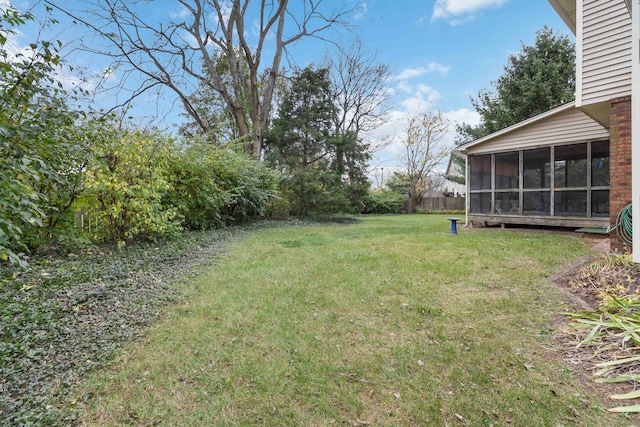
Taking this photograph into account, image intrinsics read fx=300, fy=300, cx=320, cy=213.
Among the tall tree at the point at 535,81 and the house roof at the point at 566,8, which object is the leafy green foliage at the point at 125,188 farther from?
the tall tree at the point at 535,81

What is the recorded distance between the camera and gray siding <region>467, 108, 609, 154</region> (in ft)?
24.3

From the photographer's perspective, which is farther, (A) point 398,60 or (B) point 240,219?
(A) point 398,60

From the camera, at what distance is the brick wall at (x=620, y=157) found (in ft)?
16.3

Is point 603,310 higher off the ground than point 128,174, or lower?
lower

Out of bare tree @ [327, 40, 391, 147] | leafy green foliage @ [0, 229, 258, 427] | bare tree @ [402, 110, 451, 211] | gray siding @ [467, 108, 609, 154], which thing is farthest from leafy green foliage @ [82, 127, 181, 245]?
bare tree @ [402, 110, 451, 211]

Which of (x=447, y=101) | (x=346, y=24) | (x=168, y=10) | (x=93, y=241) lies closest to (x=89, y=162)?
(x=93, y=241)

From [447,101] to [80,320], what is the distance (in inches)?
898

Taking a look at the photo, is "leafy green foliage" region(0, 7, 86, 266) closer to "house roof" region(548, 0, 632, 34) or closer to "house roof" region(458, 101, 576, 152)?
"house roof" region(548, 0, 632, 34)

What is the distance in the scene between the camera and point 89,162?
423 cm

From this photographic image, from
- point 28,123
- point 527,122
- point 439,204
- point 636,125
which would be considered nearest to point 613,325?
point 636,125

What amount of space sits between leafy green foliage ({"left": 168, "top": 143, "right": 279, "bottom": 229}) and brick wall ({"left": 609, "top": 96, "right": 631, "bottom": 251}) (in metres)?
8.06

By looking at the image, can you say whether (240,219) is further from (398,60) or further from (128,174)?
(398,60)

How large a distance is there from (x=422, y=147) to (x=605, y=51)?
16.8 m

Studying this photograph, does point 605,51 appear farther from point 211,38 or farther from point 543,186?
point 211,38
